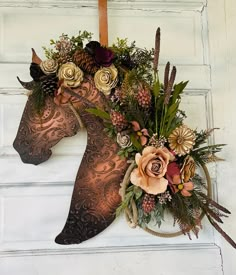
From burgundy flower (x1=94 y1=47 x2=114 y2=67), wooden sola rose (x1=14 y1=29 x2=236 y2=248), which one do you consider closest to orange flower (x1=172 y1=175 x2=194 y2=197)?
wooden sola rose (x1=14 y1=29 x2=236 y2=248)

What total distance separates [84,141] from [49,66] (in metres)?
0.23

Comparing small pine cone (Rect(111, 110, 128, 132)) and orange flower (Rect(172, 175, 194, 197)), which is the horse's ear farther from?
orange flower (Rect(172, 175, 194, 197))

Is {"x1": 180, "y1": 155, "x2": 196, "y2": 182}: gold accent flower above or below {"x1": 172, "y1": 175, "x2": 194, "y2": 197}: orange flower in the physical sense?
above

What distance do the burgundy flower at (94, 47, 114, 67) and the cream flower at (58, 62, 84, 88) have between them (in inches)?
2.4

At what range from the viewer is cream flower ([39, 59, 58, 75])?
39.3 inches

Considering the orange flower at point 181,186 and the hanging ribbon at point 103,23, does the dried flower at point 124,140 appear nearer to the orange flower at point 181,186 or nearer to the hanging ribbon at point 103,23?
the orange flower at point 181,186

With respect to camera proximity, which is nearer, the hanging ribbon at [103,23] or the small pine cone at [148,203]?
the small pine cone at [148,203]

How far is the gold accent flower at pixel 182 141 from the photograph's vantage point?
3.13 ft

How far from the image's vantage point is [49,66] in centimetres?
100

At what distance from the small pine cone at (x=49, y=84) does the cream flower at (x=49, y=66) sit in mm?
16

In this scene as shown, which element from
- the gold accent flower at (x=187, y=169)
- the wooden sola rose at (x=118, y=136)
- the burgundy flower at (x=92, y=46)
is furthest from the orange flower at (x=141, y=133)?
the burgundy flower at (x=92, y=46)

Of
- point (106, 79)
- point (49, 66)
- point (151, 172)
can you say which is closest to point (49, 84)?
point (49, 66)

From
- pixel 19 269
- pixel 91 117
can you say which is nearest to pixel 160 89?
pixel 91 117

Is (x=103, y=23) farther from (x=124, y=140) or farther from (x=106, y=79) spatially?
(x=124, y=140)
